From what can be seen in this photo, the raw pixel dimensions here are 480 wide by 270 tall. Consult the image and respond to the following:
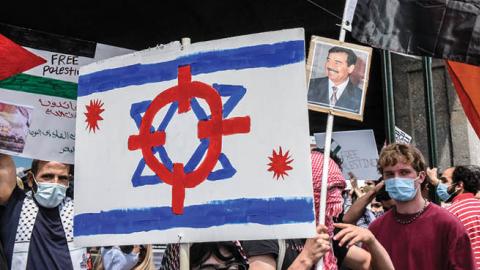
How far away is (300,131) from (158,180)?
2.12 feet

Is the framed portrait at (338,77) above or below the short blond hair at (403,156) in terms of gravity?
above

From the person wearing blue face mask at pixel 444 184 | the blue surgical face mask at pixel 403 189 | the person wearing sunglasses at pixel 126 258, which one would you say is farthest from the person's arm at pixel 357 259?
the person wearing blue face mask at pixel 444 184

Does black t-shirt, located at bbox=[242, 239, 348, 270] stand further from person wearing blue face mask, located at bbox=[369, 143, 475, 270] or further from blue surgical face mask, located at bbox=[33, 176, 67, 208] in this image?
blue surgical face mask, located at bbox=[33, 176, 67, 208]

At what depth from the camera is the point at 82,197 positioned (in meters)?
3.02

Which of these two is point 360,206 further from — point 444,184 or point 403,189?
point 444,184

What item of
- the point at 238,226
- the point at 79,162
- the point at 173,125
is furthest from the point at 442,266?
the point at 79,162

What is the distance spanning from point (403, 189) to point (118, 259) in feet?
5.98

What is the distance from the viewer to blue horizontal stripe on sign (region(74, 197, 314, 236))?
2.52m

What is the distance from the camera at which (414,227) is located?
11.9 feet

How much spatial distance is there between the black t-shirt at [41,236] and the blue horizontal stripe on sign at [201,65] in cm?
112

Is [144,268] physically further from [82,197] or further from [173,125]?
[173,125]

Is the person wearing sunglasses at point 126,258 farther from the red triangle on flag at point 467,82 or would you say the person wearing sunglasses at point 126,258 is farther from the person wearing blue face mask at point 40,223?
the red triangle on flag at point 467,82

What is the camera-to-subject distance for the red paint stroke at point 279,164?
8.30ft

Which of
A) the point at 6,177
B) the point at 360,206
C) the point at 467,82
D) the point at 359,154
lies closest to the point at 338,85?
the point at 360,206
